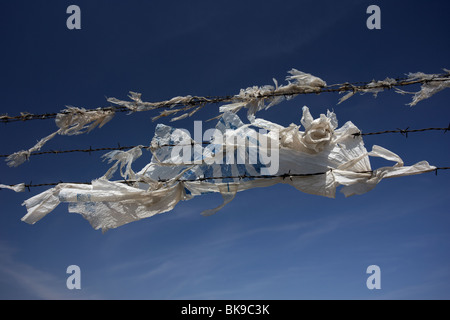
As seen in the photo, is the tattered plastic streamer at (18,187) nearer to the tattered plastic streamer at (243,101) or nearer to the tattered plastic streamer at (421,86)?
the tattered plastic streamer at (243,101)

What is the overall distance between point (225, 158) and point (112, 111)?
1.14m

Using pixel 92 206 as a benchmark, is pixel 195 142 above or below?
above

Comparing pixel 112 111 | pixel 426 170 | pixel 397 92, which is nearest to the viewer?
pixel 426 170

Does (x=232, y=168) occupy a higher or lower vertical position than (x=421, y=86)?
lower

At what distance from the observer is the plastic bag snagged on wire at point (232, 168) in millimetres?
2875

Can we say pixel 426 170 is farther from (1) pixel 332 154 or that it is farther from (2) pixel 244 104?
(2) pixel 244 104

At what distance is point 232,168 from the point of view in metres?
2.96

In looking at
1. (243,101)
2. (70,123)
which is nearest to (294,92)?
(243,101)

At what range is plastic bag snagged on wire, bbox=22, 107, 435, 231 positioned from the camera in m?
2.88

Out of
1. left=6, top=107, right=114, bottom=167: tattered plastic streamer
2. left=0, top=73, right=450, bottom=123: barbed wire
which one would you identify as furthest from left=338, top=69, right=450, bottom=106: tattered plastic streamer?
left=6, top=107, right=114, bottom=167: tattered plastic streamer

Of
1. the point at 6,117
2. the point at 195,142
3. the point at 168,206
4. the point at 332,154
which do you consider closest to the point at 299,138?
the point at 332,154

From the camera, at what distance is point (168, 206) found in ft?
9.98

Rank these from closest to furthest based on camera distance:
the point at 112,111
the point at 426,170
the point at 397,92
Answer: the point at 426,170 < the point at 397,92 < the point at 112,111

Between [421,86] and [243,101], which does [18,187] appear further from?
[421,86]
